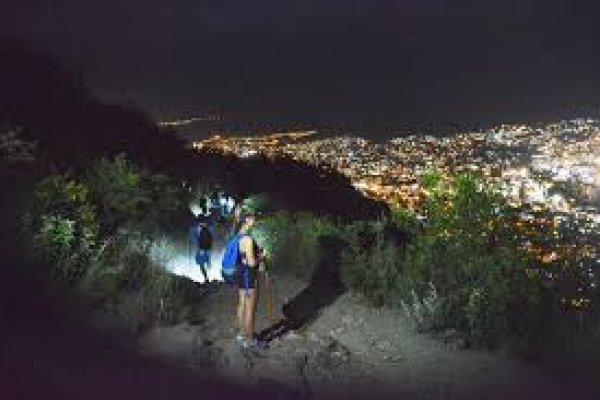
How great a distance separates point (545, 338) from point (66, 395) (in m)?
6.53

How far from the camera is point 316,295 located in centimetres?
1384

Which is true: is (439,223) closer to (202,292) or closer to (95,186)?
(202,292)

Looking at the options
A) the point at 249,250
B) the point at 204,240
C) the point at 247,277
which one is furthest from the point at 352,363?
the point at 204,240

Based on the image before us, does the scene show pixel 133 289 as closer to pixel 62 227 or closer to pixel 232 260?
pixel 62 227

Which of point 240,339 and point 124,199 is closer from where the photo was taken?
point 240,339

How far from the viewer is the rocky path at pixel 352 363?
9.95 metres

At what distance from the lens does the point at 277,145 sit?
61.1 metres

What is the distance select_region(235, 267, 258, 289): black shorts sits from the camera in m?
10.5

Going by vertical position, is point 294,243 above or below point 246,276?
above

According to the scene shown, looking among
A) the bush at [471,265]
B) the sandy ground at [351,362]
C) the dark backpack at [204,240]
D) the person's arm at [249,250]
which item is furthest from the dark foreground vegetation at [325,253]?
the person's arm at [249,250]

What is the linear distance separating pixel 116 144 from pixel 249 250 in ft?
46.5

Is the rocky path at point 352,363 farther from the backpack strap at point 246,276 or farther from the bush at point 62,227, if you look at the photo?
the bush at point 62,227

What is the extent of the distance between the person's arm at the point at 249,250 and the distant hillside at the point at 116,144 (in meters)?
5.03

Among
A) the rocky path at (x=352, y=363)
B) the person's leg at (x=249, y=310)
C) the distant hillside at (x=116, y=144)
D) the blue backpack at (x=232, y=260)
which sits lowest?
the rocky path at (x=352, y=363)
